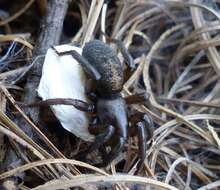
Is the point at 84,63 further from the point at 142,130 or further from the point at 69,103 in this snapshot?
the point at 142,130

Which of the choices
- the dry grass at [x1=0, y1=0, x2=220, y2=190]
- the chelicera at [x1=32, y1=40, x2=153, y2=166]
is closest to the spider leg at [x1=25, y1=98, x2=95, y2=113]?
the chelicera at [x1=32, y1=40, x2=153, y2=166]

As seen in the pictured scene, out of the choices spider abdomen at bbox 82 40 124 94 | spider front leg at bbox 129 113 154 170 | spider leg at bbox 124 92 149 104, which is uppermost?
spider abdomen at bbox 82 40 124 94

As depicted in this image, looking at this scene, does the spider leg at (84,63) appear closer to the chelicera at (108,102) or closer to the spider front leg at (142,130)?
the chelicera at (108,102)

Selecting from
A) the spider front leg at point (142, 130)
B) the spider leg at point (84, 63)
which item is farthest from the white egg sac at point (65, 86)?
the spider front leg at point (142, 130)

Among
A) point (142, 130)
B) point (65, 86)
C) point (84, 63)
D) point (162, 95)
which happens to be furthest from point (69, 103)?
point (162, 95)

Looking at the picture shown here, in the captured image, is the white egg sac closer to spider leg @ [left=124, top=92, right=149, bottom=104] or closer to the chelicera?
the chelicera

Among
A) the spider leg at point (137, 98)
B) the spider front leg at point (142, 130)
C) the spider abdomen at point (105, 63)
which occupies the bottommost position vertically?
the spider front leg at point (142, 130)
